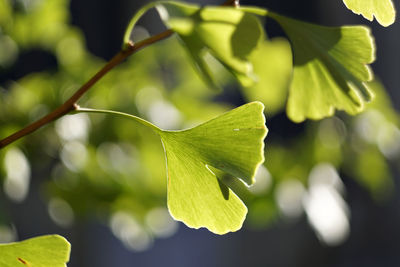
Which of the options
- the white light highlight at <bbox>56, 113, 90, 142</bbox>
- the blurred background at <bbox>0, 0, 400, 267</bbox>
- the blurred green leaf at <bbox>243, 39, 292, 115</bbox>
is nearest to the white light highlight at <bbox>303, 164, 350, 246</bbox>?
the blurred background at <bbox>0, 0, 400, 267</bbox>

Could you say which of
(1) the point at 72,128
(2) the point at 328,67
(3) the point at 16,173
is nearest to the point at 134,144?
(1) the point at 72,128

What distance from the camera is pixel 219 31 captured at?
1.19 feet

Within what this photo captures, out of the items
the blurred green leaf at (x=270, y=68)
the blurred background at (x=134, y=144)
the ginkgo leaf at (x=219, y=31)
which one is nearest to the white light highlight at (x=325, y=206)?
the blurred background at (x=134, y=144)

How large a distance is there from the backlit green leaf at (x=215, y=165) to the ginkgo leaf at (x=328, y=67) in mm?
89

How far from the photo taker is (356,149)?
993 mm

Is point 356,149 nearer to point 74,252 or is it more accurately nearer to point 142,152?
point 142,152

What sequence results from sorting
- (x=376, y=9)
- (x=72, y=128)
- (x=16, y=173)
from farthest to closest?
1. (x=72, y=128)
2. (x=16, y=173)
3. (x=376, y=9)

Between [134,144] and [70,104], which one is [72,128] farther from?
[70,104]

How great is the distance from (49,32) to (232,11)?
56cm

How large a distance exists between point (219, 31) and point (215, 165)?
0.08 m

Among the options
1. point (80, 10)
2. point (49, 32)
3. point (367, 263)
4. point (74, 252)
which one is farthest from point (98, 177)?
point (367, 263)

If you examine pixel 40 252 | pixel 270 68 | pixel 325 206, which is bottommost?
pixel 325 206

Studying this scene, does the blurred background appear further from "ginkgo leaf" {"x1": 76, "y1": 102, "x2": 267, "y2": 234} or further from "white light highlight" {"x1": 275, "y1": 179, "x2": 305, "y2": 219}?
"ginkgo leaf" {"x1": 76, "y1": 102, "x2": 267, "y2": 234}

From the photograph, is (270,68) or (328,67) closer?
(328,67)
